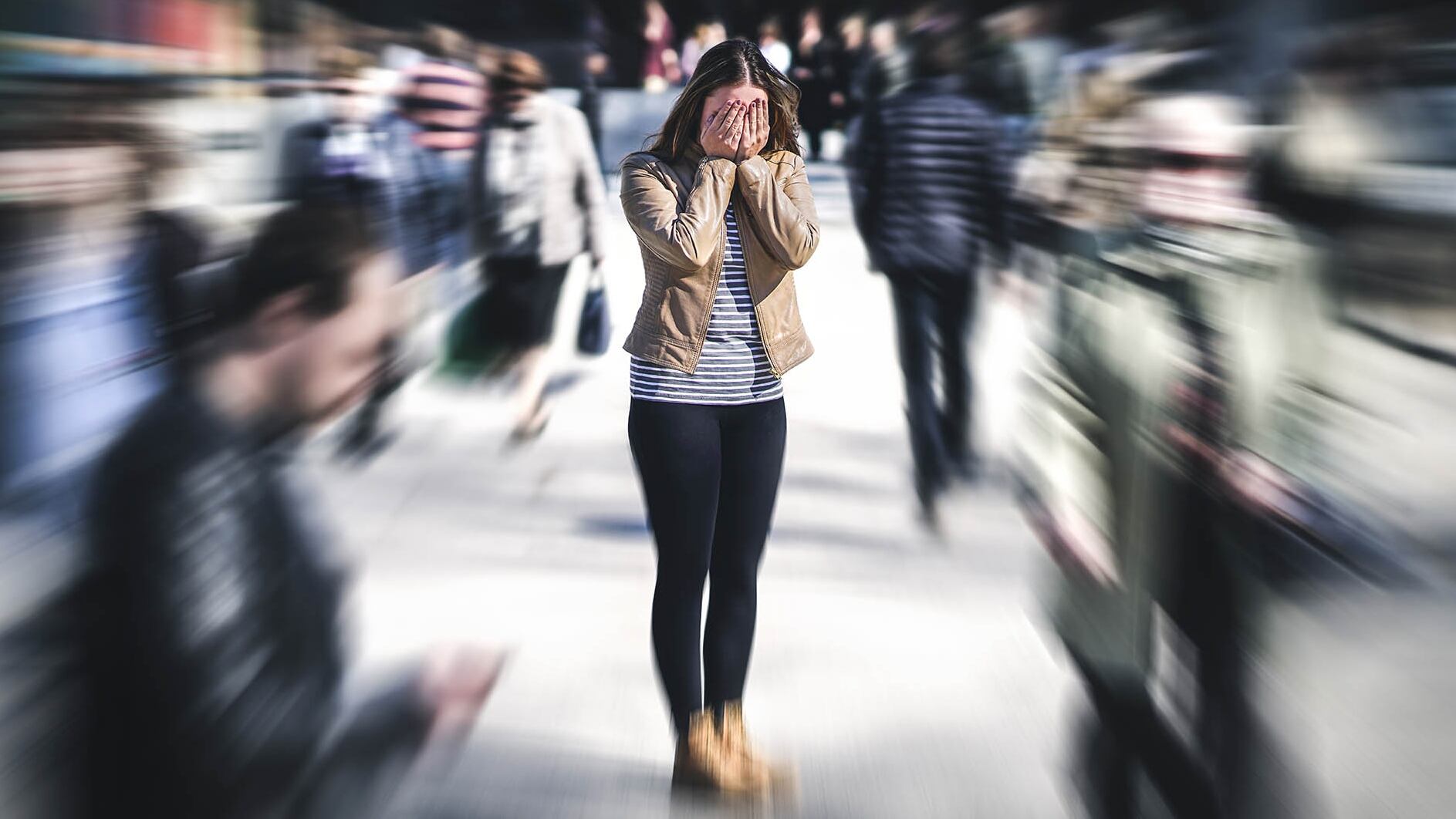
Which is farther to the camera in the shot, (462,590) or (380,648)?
(462,590)

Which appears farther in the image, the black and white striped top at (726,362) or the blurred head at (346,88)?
the blurred head at (346,88)

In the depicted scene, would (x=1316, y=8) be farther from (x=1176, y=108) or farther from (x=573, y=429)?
(x=573, y=429)

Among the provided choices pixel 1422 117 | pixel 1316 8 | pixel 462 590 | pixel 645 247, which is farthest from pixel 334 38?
pixel 1422 117

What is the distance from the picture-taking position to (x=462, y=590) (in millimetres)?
3709

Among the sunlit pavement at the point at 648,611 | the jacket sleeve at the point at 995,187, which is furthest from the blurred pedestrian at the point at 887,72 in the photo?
the sunlit pavement at the point at 648,611

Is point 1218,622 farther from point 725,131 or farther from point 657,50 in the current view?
point 657,50

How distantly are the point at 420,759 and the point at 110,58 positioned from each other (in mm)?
1725

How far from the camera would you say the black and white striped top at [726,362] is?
230cm

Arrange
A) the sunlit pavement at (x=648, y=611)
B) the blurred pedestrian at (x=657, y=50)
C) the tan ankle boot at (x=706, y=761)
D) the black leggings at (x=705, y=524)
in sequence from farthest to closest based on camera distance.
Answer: the blurred pedestrian at (x=657, y=50)
the sunlit pavement at (x=648, y=611)
the tan ankle boot at (x=706, y=761)
the black leggings at (x=705, y=524)

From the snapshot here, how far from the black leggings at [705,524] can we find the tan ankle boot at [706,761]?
29 millimetres

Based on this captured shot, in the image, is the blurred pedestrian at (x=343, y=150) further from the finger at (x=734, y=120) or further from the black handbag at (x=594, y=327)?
the finger at (x=734, y=120)

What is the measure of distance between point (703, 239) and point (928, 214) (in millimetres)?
2250

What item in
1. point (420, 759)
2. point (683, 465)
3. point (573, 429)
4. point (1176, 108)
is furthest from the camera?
point (573, 429)

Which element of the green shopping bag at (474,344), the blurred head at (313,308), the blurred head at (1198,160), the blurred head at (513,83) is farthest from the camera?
the green shopping bag at (474,344)
